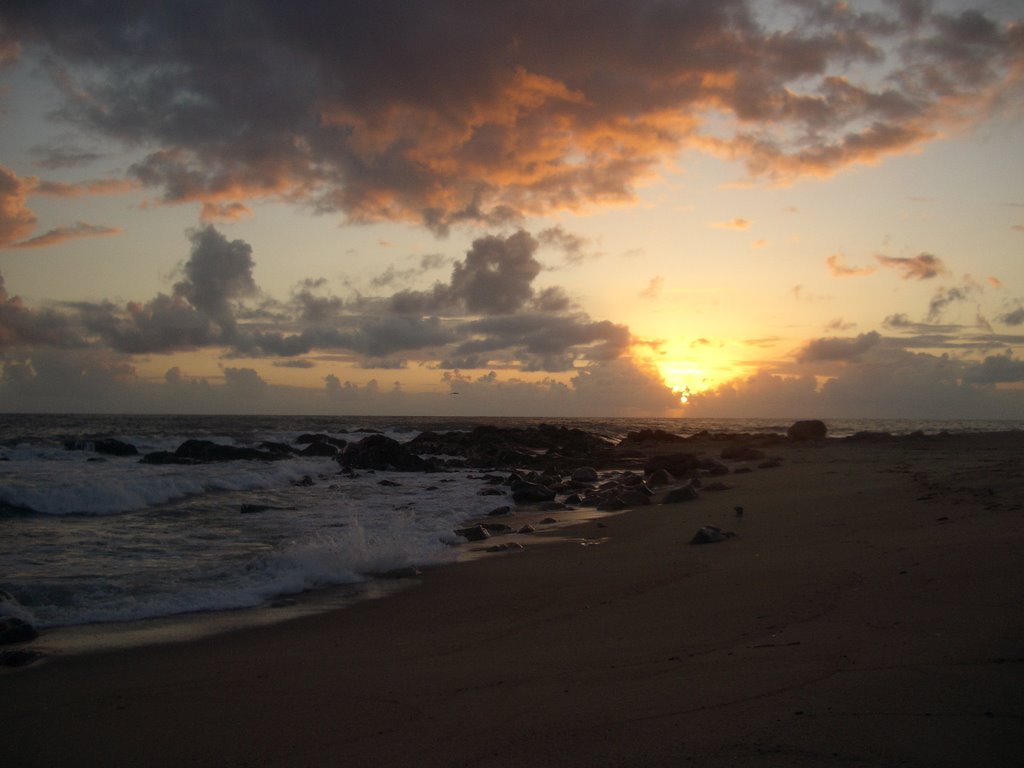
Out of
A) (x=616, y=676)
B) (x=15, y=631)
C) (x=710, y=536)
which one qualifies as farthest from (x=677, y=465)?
(x=15, y=631)

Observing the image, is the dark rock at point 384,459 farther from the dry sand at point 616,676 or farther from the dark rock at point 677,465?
the dry sand at point 616,676

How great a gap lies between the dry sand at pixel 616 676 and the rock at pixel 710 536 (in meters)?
1.43

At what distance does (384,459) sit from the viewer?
105 feet

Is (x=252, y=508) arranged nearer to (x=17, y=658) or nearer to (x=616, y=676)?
(x=17, y=658)

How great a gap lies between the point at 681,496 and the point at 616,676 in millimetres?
12948

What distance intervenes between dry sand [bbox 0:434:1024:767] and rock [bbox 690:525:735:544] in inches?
56.1

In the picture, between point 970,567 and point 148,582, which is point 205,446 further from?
point 970,567

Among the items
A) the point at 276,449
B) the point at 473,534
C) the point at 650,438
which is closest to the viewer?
the point at 473,534

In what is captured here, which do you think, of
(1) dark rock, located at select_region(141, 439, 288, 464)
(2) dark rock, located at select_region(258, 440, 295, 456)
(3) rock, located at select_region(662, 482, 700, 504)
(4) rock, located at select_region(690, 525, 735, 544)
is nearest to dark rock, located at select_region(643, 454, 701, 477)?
(3) rock, located at select_region(662, 482, 700, 504)

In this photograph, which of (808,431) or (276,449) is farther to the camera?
(808,431)

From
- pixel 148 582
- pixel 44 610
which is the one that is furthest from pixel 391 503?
pixel 44 610

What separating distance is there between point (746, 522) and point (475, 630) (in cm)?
709

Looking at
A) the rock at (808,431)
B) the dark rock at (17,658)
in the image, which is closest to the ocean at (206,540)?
the dark rock at (17,658)

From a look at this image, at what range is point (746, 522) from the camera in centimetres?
1225
